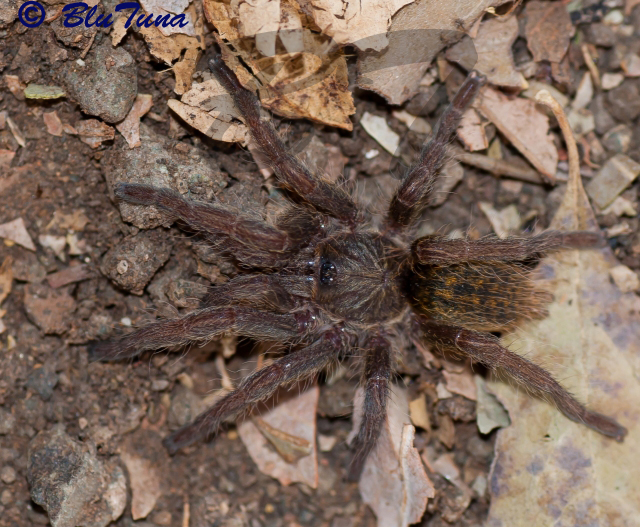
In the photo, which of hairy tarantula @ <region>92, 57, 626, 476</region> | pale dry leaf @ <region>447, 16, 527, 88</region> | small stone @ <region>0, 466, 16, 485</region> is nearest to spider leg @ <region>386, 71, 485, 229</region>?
hairy tarantula @ <region>92, 57, 626, 476</region>

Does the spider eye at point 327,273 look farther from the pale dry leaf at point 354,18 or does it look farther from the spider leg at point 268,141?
the pale dry leaf at point 354,18

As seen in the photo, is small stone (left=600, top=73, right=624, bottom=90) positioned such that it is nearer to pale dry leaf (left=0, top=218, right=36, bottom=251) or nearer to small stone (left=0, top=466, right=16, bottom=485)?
pale dry leaf (left=0, top=218, right=36, bottom=251)

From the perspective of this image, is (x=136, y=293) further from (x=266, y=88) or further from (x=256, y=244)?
(x=266, y=88)

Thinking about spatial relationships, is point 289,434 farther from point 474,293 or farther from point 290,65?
point 290,65

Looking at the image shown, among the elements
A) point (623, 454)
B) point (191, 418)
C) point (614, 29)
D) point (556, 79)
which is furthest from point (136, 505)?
point (614, 29)

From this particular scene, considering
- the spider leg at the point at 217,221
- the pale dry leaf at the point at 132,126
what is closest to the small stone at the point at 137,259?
the spider leg at the point at 217,221

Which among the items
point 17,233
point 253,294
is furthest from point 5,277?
point 253,294
